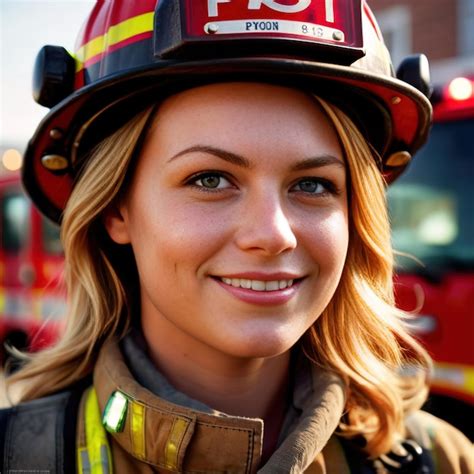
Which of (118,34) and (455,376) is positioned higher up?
(118,34)

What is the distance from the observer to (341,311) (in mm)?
2217

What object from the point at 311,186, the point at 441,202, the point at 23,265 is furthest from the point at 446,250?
the point at 23,265

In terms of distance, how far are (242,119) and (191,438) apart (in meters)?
0.79

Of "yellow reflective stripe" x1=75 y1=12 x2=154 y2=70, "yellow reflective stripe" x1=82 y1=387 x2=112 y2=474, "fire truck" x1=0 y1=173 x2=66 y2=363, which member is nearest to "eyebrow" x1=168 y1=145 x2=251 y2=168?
"yellow reflective stripe" x1=75 y1=12 x2=154 y2=70

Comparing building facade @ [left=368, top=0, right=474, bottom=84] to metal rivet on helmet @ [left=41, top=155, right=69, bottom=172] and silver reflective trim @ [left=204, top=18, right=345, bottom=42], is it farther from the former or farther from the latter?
silver reflective trim @ [left=204, top=18, right=345, bottom=42]

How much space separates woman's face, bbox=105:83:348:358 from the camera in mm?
1742

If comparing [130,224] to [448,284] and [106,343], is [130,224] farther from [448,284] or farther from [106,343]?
[448,284]

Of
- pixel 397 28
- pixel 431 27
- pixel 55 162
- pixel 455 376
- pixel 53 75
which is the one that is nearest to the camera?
pixel 53 75

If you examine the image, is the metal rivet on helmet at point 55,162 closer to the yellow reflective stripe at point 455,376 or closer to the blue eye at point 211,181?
the blue eye at point 211,181

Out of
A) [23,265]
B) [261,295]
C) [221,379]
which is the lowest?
[23,265]

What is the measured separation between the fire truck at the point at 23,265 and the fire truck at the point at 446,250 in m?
3.86

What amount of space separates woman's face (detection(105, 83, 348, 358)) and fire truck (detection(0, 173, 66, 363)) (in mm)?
5257

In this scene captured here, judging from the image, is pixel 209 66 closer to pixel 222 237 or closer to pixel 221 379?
pixel 222 237

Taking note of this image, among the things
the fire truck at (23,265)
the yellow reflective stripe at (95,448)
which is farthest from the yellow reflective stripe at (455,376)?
the fire truck at (23,265)
